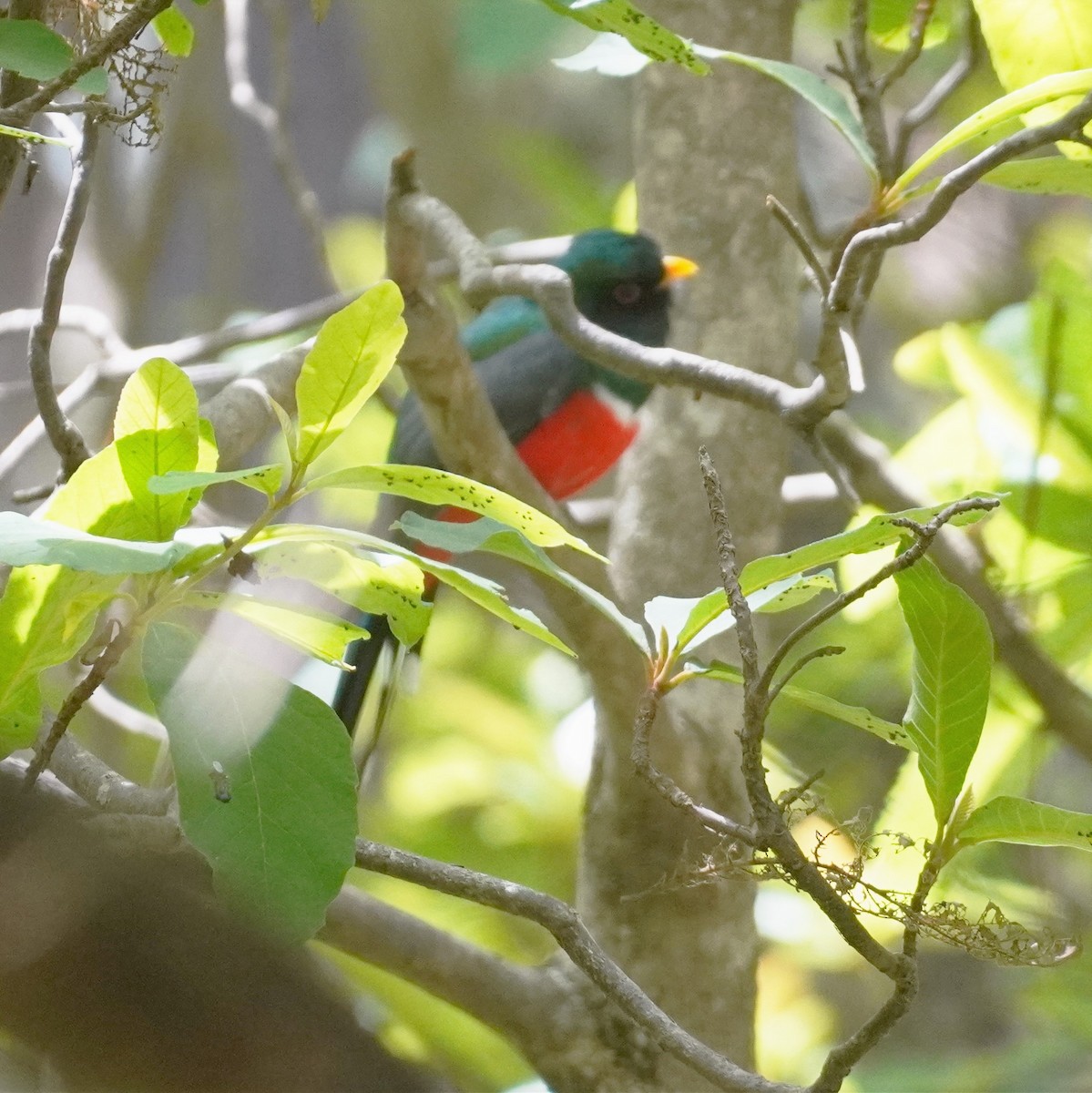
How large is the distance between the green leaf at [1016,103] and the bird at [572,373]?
140 centimetres

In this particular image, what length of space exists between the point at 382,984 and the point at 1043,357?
1.31 metres

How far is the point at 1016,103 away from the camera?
1015 mm

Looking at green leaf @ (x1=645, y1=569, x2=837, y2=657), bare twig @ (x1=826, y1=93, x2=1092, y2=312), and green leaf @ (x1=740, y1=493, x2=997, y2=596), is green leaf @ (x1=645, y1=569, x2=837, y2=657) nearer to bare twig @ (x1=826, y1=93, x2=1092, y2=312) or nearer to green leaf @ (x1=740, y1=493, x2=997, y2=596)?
green leaf @ (x1=740, y1=493, x2=997, y2=596)

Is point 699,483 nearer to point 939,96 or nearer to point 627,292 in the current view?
point 939,96

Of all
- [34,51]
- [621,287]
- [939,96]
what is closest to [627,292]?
[621,287]

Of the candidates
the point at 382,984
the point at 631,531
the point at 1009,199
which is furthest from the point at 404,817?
the point at 1009,199

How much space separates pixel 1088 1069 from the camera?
260 centimetres

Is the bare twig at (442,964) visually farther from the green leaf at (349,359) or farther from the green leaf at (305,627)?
the green leaf at (349,359)

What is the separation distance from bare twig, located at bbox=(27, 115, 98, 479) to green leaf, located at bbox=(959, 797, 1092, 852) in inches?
28.1

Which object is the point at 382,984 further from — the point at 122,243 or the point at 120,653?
the point at 122,243

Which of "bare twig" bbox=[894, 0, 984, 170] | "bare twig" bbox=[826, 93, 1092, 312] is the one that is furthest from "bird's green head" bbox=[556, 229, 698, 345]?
"bare twig" bbox=[826, 93, 1092, 312]

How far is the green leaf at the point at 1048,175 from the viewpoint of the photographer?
3.59 ft

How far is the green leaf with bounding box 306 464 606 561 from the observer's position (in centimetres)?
84

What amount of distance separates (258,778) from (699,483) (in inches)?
43.1
